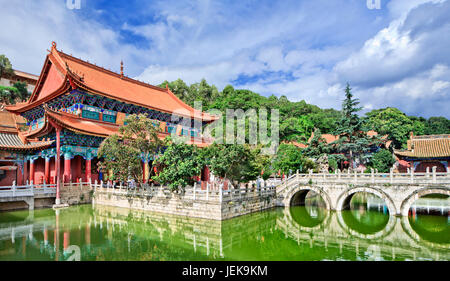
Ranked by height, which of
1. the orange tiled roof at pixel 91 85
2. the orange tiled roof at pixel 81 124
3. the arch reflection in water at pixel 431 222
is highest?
the orange tiled roof at pixel 91 85

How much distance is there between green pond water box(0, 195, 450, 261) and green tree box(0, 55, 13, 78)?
3218 cm

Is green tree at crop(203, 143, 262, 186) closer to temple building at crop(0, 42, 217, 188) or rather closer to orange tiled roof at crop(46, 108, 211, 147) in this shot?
temple building at crop(0, 42, 217, 188)

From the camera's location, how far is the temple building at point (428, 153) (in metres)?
20.4

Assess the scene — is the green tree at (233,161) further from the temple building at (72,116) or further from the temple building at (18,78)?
the temple building at (18,78)

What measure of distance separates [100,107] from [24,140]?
539cm

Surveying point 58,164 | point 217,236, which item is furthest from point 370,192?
point 58,164

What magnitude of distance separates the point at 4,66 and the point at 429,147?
4916 cm

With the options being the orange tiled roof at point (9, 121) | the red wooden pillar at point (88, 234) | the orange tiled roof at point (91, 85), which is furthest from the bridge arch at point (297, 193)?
the orange tiled roof at point (9, 121)

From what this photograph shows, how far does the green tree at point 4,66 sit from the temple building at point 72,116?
20.6 metres

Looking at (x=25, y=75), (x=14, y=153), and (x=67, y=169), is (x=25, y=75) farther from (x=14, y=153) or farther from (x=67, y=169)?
(x=67, y=169)

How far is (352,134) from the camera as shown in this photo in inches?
968

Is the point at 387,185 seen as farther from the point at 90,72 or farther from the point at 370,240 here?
the point at 90,72

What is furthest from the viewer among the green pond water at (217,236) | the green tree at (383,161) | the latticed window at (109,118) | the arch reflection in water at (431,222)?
the green tree at (383,161)
